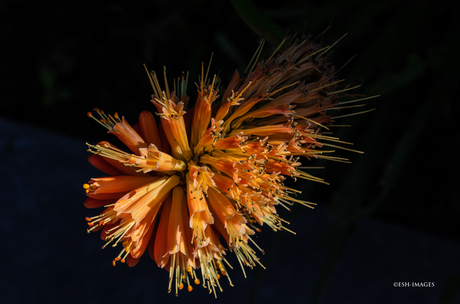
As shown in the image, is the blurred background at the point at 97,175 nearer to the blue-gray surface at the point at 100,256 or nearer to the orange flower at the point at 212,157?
the blue-gray surface at the point at 100,256

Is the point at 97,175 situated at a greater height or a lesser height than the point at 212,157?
greater

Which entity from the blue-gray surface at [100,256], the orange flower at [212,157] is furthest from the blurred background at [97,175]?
the orange flower at [212,157]

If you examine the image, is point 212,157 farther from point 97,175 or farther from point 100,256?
point 100,256

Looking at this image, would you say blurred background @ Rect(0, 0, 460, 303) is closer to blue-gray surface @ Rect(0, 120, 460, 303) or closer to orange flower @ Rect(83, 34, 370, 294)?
blue-gray surface @ Rect(0, 120, 460, 303)

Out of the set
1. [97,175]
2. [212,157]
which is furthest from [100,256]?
[212,157]

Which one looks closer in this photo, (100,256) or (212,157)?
(212,157)

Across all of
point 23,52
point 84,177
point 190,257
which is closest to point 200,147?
point 190,257

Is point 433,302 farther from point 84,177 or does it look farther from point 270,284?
point 84,177

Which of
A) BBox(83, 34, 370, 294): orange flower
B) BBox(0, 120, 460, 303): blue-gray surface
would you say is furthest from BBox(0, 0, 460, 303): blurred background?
BBox(83, 34, 370, 294): orange flower
